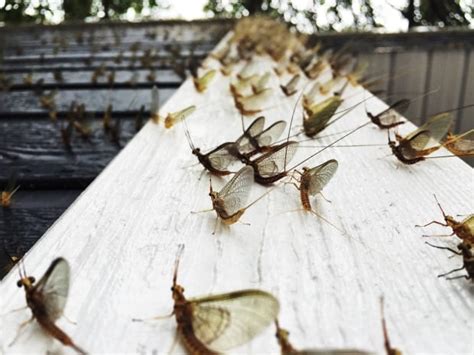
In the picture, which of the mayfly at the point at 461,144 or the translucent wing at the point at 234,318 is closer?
the translucent wing at the point at 234,318

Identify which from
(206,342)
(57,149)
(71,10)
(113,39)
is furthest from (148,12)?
(206,342)

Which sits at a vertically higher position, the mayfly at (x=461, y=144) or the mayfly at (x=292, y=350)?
the mayfly at (x=292, y=350)

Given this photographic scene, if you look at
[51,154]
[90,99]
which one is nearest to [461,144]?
[51,154]

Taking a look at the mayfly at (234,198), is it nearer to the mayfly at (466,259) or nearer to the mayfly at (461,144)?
the mayfly at (466,259)

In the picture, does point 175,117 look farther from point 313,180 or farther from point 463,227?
point 463,227

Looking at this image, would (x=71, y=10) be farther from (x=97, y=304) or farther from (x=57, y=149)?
(x=97, y=304)

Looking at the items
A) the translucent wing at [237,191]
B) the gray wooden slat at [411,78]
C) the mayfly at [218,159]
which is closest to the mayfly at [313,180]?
the translucent wing at [237,191]
